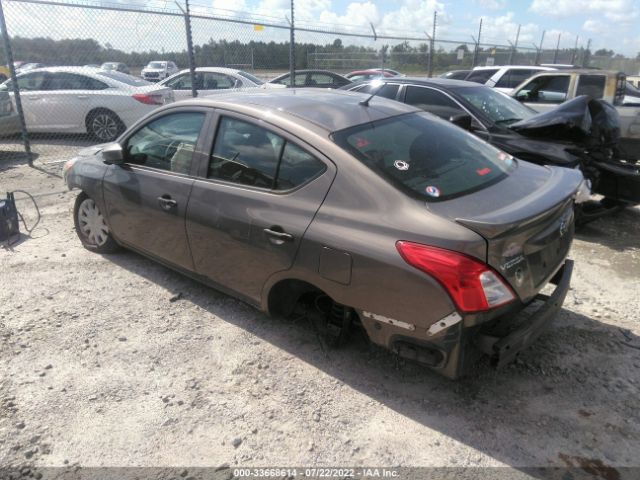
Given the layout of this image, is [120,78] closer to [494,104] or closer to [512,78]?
[494,104]

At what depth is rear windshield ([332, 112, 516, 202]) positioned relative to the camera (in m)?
2.66

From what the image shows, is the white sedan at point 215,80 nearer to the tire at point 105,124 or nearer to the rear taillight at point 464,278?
the tire at point 105,124

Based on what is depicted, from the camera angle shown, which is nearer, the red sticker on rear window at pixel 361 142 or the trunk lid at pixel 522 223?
the trunk lid at pixel 522 223

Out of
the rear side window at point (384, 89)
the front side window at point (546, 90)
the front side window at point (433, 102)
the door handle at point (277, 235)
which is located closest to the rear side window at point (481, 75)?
the front side window at point (546, 90)

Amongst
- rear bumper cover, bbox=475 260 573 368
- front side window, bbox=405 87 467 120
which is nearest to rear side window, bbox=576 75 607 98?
front side window, bbox=405 87 467 120

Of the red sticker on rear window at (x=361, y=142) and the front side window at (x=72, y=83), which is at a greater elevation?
the red sticker on rear window at (x=361, y=142)

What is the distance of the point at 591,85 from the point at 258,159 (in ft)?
25.1

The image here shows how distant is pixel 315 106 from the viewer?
317 cm

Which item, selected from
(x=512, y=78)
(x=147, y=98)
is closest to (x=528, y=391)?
(x=147, y=98)

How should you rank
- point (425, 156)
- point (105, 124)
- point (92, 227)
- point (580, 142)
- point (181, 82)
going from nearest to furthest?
point (425, 156), point (92, 227), point (580, 142), point (105, 124), point (181, 82)

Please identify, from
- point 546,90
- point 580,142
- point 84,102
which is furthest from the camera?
point 84,102

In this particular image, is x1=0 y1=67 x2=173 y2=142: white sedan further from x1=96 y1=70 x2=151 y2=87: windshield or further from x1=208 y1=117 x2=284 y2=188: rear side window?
x1=208 y1=117 x2=284 y2=188: rear side window

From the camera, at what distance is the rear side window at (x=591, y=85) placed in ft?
27.2

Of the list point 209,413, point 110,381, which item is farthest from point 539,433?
point 110,381
